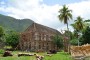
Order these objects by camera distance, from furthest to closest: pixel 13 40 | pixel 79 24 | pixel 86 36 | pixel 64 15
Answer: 1. pixel 13 40
2. pixel 86 36
3. pixel 79 24
4. pixel 64 15

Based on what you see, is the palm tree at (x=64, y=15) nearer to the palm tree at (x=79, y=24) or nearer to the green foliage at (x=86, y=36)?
the palm tree at (x=79, y=24)

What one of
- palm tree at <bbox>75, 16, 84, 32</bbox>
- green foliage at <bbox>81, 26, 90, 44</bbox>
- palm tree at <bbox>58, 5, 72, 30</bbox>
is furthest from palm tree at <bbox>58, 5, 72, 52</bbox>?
green foliage at <bbox>81, 26, 90, 44</bbox>

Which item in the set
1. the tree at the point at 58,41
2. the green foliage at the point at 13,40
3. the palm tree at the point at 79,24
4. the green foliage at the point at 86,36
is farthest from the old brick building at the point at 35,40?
the green foliage at the point at 86,36

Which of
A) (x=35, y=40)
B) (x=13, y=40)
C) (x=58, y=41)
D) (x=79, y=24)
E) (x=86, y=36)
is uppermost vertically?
(x=79, y=24)

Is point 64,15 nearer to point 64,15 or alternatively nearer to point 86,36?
point 64,15

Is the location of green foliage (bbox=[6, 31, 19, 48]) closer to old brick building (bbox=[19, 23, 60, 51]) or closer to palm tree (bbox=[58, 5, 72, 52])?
old brick building (bbox=[19, 23, 60, 51])

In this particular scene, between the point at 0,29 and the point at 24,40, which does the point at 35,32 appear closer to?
the point at 24,40

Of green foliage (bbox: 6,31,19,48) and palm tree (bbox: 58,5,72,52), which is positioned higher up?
palm tree (bbox: 58,5,72,52)

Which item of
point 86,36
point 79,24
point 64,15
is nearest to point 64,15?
point 64,15

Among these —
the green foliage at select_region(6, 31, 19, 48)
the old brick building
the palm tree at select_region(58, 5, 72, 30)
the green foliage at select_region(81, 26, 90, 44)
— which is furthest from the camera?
the green foliage at select_region(6, 31, 19, 48)

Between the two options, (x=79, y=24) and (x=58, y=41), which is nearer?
(x=79, y=24)

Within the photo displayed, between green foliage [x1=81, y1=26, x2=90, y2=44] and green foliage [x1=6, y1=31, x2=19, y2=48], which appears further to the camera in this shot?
green foliage [x1=6, y1=31, x2=19, y2=48]

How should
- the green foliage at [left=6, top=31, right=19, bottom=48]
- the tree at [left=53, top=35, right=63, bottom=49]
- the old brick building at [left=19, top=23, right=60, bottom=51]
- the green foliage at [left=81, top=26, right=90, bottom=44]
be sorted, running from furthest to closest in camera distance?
the green foliage at [left=6, top=31, right=19, bottom=48]
the green foliage at [left=81, top=26, right=90, bottom=44]
the tree at [left=53, top=35, right=63, bottom=49]
the old brick building at [left=19, top=23, right=60, bottom=51]

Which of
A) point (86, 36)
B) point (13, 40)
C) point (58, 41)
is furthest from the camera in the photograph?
point (13, 40)
